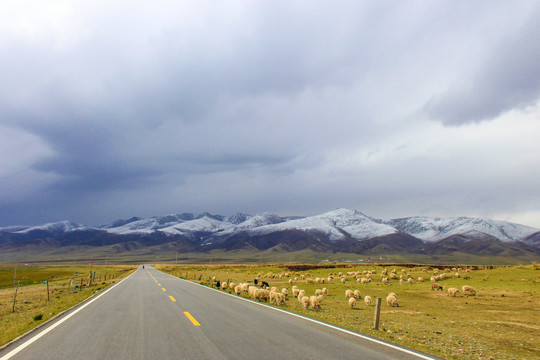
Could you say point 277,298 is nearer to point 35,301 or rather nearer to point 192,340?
point 192,340

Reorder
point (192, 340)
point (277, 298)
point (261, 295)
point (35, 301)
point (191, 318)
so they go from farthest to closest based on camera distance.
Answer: point (35, 301) → point (261, 295) → point (277, 298) → point (191, 318) → point (192, 340)

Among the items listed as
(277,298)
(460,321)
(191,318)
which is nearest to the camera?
(191,318)

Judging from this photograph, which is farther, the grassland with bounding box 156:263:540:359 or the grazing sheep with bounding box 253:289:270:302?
the grazing sheep with bounding box 253:289:270:302

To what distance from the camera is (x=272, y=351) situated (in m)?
8.19

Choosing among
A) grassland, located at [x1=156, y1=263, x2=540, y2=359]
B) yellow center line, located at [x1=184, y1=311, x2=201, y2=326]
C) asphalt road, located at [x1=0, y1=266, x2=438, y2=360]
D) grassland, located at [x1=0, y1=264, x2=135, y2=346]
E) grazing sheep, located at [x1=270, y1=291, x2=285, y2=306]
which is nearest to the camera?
asphalt road, located at [x1=0, y1=266, x2=438, y2=360]

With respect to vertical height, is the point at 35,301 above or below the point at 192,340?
below

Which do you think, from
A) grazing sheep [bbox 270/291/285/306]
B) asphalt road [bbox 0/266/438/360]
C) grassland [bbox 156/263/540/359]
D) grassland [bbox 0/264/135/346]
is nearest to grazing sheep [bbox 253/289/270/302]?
grazing sheep [bbox 270/291/285/306]

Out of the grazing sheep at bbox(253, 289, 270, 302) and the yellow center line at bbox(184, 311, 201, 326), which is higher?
the yellow center line at bbox(184, 311, 201, 326)

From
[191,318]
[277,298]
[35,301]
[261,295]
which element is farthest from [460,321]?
[35,301]

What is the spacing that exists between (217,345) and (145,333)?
2972 millimetres

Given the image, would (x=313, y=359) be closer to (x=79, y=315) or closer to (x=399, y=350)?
(x=399, y=350)

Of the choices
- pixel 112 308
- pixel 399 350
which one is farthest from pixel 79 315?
pixel 399 350

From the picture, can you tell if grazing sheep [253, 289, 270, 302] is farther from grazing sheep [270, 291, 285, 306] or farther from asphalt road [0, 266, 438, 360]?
asphalt road [0, 266, 438, 360]

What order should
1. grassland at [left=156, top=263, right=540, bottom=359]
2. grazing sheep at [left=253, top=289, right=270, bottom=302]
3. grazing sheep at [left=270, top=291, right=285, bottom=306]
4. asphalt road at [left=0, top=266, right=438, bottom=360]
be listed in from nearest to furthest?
asphalt road at [left=0, top=266, right=438, bottom=360]
grassland at [left=156, top=263, right=540, bottom=359]
grazing sheep at [left=270, top=291, right=285, bottom=306]
grazing sheep at [left=253, top=289, right=270, bottom=302]
